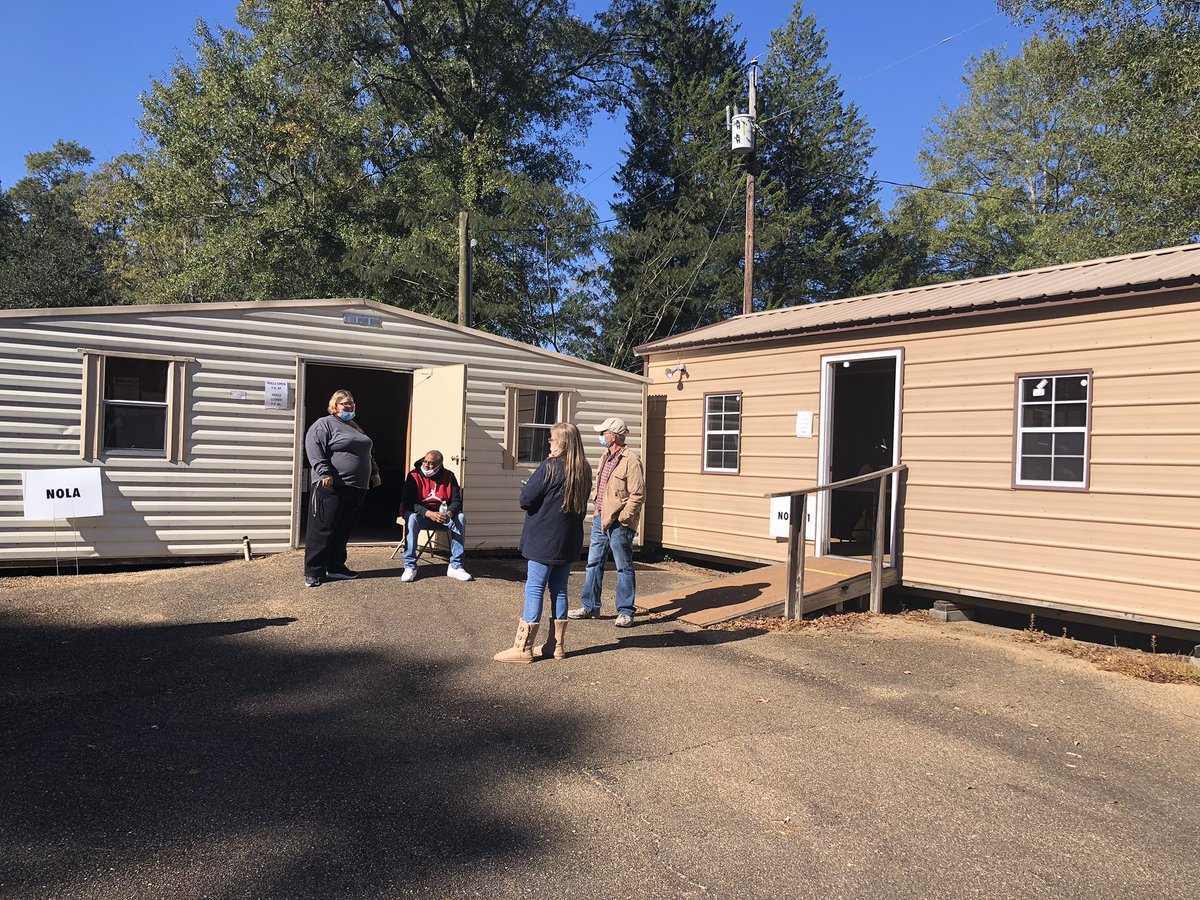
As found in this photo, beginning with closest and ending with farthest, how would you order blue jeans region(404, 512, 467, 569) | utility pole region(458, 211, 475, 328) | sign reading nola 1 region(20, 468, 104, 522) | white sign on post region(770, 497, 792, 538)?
1. sign reading nola 1 region(20, 468, 104, 522)
2. blue jeans region(404, 512, 467, 569)
3. white sign on post region(770, 497, 792, 538)
4. utility pole region(458, 211, 475, 328)

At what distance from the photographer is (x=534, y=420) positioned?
10.6 m

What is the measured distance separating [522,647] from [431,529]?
10.2ft

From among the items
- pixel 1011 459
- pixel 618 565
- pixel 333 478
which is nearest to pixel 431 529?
pixel 333 478

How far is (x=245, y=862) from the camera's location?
118 inches

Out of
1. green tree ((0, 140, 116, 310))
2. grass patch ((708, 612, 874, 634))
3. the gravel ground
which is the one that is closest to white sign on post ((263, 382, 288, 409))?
the gravel ground

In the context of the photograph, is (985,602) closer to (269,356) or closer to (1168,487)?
(1168,487)

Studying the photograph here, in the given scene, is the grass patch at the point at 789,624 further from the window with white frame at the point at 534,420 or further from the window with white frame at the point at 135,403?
the window with white frame at the point at 135,403

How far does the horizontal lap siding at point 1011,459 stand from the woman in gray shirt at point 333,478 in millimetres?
4647

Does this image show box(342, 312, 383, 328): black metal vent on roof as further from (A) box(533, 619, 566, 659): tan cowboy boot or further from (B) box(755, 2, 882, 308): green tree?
(B) box(755, 2, 882, 308): green tree

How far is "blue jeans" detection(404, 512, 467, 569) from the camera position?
810cm

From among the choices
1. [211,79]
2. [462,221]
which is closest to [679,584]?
[462,221]

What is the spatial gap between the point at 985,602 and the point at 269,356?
7560 millimetres

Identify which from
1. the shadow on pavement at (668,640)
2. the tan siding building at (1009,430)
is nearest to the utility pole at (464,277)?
the tan siding building at (1009,430)

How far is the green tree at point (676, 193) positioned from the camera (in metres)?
21.9
